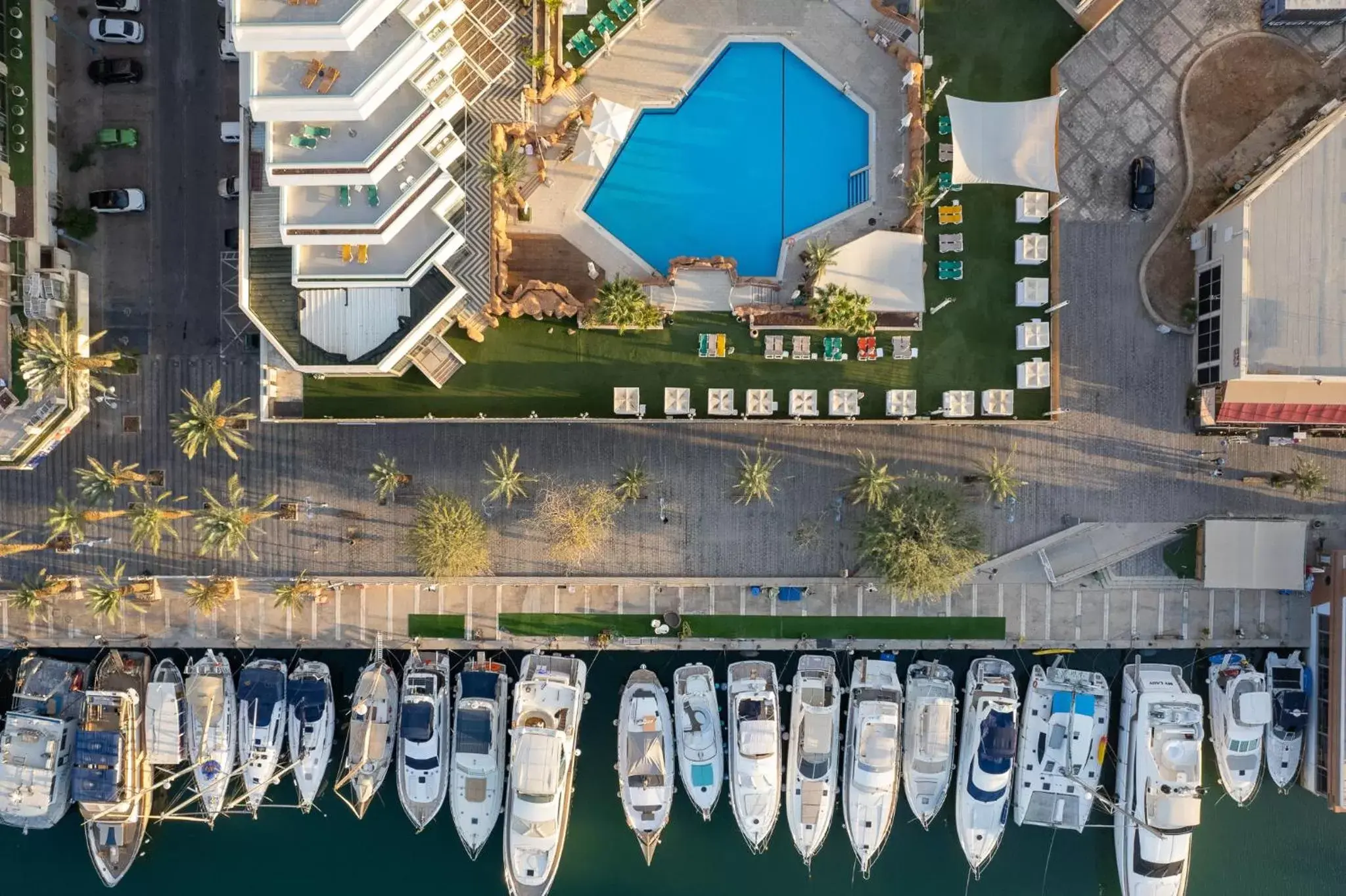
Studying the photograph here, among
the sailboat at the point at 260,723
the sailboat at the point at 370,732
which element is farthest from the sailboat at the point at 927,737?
the sailboat at the point at 260,723

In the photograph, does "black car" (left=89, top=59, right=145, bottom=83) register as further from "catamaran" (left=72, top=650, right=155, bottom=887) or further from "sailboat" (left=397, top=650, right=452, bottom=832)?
"sailboat" (left=397, top=650, right=452, bottom=832)

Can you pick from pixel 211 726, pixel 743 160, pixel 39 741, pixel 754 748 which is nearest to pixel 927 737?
pixel 754 748

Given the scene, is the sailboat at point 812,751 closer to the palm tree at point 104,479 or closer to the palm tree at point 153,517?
the palm tree at point 153,517

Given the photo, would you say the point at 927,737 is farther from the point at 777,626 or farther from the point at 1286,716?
the point at 1286,716

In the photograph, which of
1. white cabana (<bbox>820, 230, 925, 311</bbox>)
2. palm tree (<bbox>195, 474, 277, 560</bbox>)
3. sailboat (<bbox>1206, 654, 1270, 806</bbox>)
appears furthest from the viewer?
sailboat (<bbox>1206, 654, 1270, 806</bbox>)

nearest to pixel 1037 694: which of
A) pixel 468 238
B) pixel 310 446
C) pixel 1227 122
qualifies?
pixel 1227 122

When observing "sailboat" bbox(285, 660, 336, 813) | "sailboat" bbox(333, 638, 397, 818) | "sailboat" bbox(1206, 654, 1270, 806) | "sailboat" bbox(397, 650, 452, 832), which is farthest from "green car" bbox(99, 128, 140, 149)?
"sailboat" bbox(1206, 654, 1270, 806)
